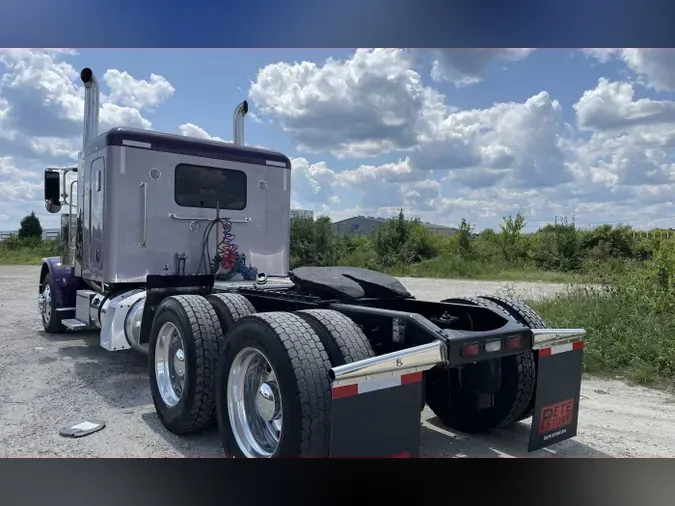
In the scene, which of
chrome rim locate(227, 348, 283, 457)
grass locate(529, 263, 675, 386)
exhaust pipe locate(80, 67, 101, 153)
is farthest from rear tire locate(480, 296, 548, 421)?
exhaust pipe locate(80, 67, 101, 153)

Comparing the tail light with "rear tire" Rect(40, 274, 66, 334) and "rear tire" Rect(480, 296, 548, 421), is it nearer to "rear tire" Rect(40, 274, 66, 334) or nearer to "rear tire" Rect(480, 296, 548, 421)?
"rear tire" Rect(480, 296, 548, 421)

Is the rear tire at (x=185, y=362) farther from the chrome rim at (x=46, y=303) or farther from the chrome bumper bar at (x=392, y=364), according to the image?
the chrome rim at (x=46, y=303)

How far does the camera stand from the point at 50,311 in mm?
8516

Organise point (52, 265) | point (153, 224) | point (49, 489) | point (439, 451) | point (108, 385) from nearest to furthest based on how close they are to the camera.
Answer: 1. point (49, 489)
2. point (439, 451)
3. point (108, 385)
4. point (153, 224)
5. point (52, 265)

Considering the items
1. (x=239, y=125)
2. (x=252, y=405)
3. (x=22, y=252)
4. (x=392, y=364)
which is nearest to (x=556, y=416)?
(x=392, y=364)

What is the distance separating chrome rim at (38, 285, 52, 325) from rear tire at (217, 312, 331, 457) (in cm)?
557

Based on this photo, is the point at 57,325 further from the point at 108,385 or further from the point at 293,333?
the point at 293,333

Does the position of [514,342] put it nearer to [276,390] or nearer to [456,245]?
[276,390]

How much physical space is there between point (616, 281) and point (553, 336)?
639cm

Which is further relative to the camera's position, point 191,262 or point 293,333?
point 191,262

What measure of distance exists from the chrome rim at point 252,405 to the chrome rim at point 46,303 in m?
5.64

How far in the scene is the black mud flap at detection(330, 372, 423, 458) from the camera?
3.06m
